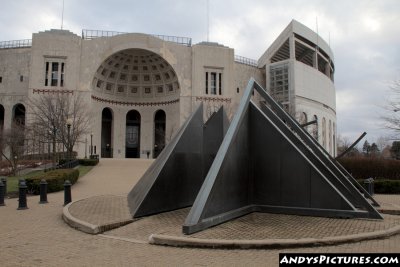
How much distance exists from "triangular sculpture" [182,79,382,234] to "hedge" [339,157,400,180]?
14963 millimetres

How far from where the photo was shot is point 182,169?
1073cm

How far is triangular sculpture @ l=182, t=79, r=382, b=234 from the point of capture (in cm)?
859

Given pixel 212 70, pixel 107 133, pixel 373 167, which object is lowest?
pixel 373 167

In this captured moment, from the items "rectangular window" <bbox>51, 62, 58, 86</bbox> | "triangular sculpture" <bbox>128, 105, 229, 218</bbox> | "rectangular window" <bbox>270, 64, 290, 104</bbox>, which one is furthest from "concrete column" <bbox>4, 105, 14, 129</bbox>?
"triangular sculpture" <bbox>128, 105, 229, 218</bbox>

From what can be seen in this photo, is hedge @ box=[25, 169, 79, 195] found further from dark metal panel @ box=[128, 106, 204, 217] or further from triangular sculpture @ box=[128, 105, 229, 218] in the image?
dark metal panel @ box=[128, 106, 204, 217]

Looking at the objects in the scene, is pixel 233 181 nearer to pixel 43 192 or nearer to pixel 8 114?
pixel 43 192

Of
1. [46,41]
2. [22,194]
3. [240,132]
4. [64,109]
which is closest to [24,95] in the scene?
[46,41]

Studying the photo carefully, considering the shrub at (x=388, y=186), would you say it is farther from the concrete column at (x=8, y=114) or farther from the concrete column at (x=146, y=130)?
the concrete column at (x=8, y=114)

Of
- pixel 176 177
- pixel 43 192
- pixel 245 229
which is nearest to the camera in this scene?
pixel 245 229

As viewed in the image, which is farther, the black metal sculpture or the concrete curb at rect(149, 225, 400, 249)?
the black metal sculpture

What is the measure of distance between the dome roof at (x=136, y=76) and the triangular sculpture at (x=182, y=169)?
128ft

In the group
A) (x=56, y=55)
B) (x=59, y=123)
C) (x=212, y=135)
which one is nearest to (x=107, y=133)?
(x=56, y=55)

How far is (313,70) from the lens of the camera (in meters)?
57.4

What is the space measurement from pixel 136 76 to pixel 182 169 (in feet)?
149
